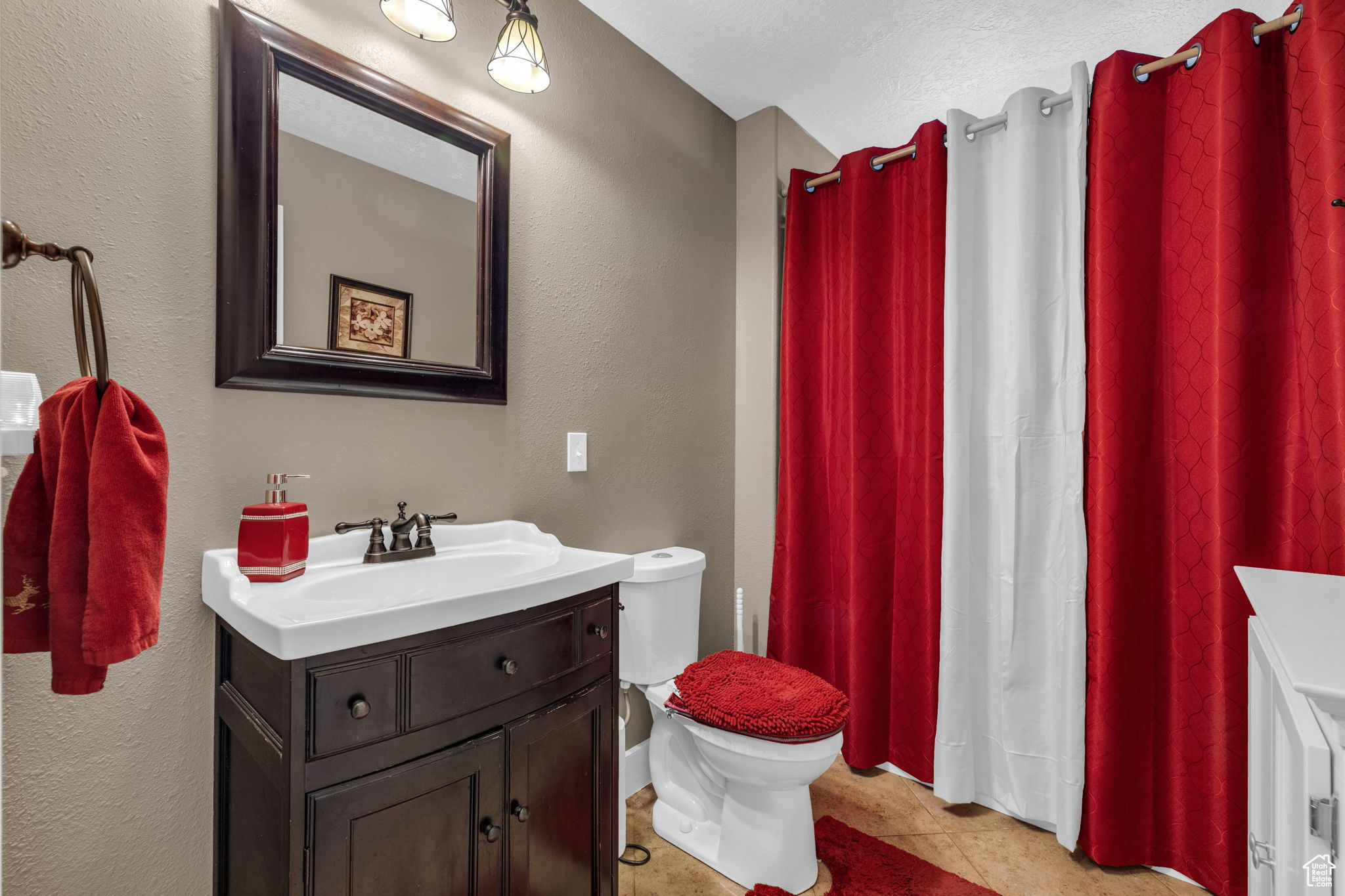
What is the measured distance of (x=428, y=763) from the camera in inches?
39.8

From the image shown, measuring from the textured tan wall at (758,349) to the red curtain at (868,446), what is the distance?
0.06 metres

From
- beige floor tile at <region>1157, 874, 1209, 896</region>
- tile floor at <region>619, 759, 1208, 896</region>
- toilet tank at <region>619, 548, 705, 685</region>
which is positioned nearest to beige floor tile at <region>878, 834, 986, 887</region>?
tile floor at <region>619, 759, 1208, 896</region>

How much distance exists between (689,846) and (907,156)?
2137mm

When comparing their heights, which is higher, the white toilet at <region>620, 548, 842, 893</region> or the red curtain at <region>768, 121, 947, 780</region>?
the red curtain at <region>768, 121, 947, 780</region>

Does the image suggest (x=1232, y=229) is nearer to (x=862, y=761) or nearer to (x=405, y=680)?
(x=862, y=761)

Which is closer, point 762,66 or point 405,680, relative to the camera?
point 405,680

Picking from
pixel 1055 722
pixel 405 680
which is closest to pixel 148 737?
pixel 405 680

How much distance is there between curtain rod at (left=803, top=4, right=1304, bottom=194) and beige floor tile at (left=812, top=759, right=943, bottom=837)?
1985 millimetres

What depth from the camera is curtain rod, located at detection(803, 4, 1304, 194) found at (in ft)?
4.71

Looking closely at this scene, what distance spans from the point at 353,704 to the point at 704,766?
1.11 metres

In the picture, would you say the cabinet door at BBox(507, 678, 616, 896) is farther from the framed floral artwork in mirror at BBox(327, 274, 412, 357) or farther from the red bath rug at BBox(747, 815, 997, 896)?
the framed floral artwork in mirror at BBox(327, 274, 412, 357)

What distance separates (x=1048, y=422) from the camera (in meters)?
1.74

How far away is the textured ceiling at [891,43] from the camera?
1758 millimetres

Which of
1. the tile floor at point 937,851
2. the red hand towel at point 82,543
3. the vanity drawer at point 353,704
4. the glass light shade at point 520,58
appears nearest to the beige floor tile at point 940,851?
the tile floor at point 937,851
